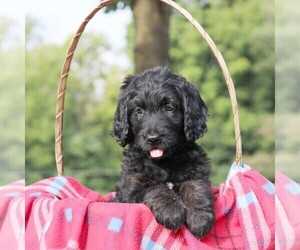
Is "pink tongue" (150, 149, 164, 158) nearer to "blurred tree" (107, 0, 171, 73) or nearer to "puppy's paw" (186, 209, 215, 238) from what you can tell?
"puppy's paw" (186, 209, 215, 238)

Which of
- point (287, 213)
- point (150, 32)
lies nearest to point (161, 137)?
point (287, 213)

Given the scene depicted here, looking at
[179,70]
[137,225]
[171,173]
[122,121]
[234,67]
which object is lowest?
[137,225]

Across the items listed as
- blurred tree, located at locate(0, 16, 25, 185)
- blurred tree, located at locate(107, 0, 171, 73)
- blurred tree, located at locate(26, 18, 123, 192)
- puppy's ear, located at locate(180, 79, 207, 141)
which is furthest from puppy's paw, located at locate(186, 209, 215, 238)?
blurred tree, located at locate(26, 18, 123, 192)

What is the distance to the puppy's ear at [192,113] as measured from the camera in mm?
3494

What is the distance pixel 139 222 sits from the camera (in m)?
3.06

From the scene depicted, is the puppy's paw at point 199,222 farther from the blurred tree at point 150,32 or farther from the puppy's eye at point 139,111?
the blurred tree at point 150,32

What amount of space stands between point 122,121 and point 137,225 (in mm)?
843

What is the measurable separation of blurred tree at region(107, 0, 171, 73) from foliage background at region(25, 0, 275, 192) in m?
5.60

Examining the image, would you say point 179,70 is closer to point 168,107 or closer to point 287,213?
point 168,107

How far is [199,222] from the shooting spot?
115 inches

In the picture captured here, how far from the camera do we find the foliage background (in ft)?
42.6

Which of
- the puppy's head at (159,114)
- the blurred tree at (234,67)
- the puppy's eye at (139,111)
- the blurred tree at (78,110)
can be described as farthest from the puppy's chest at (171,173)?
the blurred tree at (78,110)

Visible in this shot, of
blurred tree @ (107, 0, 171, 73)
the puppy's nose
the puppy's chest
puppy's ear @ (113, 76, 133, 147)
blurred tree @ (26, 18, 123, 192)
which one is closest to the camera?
the puppy's nose

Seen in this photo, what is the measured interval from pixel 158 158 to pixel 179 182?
0.68ft
